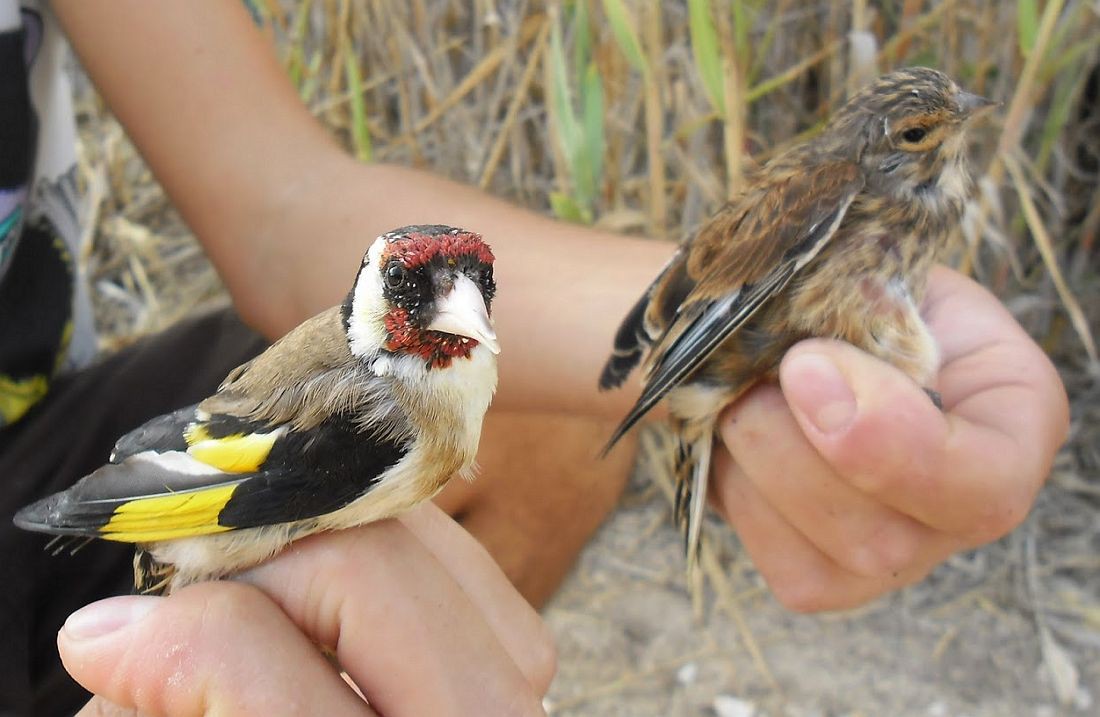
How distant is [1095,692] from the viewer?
2.26 m

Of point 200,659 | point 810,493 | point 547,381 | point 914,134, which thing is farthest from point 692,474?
point 200,659

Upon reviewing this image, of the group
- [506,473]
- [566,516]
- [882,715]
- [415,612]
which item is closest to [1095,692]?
[882,715]

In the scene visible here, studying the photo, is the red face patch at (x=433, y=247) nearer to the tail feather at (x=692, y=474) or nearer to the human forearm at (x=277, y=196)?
the tail feather at (x=692, y=474)

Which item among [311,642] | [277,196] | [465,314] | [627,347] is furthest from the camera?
[277,196]

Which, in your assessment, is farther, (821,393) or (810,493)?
(810,493)

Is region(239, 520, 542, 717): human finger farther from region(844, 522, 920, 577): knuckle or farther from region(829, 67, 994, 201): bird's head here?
region(829, 67, 994, 201): bird's head

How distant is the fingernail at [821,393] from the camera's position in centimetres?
127

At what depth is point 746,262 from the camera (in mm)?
1372

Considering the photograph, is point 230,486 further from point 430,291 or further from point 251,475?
point 430,291

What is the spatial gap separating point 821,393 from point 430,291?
58 centimetres

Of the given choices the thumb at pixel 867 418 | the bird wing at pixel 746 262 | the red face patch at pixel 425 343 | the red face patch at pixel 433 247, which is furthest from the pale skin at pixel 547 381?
the red face patch at pixel 433 247

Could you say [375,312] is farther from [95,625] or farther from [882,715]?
[882,715]

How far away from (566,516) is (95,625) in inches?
56.6

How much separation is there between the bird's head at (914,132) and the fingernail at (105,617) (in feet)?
3.42
